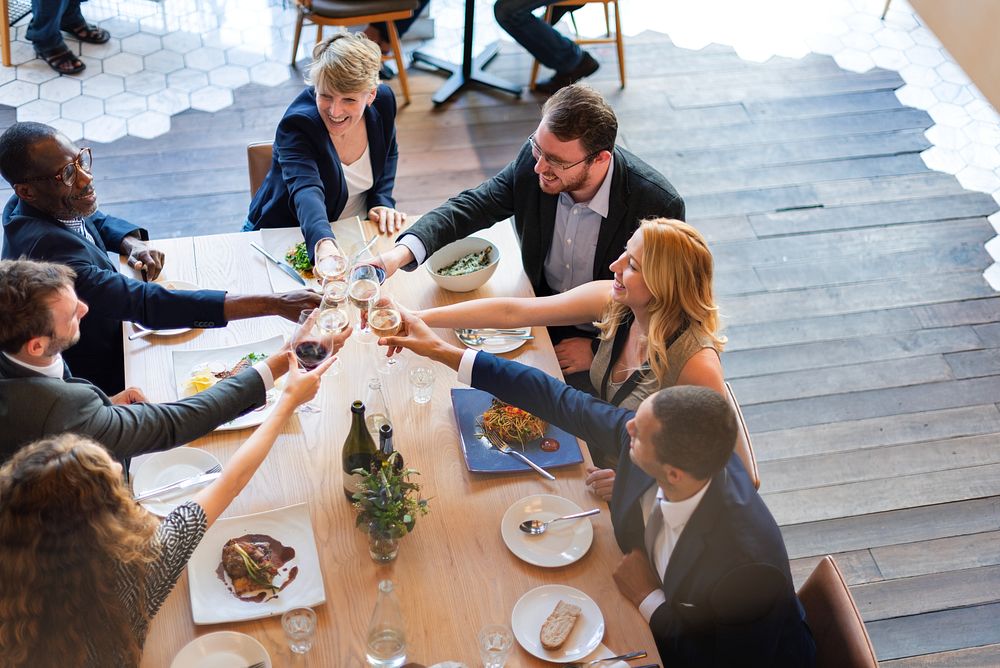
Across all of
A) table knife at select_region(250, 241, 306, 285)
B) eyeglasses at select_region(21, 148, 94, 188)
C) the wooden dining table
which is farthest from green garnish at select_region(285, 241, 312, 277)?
eyeglasses at select_region(21, 148, 94, 188)

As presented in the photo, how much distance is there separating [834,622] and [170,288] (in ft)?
6.54

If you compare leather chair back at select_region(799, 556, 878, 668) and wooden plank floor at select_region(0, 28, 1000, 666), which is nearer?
leather chair back at select_region(799, 556, 878, 668)

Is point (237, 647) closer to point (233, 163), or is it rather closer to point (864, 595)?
point (864, 595)

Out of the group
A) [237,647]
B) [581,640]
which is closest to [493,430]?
[581,640]

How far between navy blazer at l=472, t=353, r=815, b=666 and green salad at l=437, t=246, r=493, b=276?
97cm

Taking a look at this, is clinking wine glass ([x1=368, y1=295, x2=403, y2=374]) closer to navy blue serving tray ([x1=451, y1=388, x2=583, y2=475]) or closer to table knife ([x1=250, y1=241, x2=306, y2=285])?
navy blue serving tray ([x1=451, y1=388, x2=583, y2=475])

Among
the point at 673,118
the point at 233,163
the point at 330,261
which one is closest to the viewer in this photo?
the point at 330,261

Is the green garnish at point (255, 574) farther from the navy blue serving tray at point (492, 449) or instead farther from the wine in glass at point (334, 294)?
the wine in glass at point (334, 294)

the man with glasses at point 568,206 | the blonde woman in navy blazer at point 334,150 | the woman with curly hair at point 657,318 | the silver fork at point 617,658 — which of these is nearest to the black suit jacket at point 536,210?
the man with glasses at point 568,206

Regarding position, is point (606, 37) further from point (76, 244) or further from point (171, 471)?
point (171, 471)

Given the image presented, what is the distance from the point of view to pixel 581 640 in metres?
1.95

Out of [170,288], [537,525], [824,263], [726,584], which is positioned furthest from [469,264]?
[824,263]

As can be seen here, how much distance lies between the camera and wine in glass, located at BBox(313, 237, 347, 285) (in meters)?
2.69

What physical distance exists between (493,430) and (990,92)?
1.33m
